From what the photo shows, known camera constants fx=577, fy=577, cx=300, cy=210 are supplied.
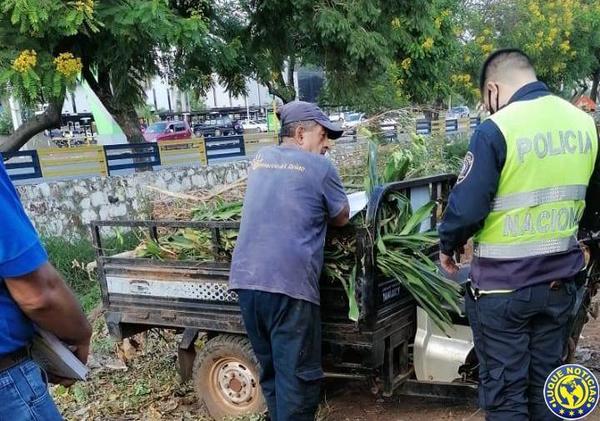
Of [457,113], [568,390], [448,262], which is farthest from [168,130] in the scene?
[568,390]

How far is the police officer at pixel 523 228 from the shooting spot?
2.40m

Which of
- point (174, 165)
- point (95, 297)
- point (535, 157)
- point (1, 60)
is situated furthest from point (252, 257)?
point (174, 165)

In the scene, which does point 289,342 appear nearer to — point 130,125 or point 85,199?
point 85,199

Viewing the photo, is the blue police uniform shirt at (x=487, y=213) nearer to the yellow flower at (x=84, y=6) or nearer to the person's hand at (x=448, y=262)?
the person's hand at (x=448, y=262)

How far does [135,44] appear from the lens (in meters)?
7.71

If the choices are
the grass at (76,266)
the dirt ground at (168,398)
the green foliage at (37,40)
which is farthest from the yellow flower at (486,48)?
the dirt ground at (168,398)

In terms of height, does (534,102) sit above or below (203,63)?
below

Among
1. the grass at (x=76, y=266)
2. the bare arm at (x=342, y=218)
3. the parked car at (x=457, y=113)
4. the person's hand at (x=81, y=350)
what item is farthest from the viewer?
the parked car at (x=457, y=113)

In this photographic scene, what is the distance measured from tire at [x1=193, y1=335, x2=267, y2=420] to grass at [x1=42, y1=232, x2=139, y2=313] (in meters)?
3.66

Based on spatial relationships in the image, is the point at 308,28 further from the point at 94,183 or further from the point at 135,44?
the point at 94,183

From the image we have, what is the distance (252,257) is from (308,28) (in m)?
6.72

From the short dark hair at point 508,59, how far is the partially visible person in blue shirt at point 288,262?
890 millimetres

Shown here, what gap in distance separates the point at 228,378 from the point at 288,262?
50.0 inches

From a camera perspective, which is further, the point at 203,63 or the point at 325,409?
the point at 203,63
